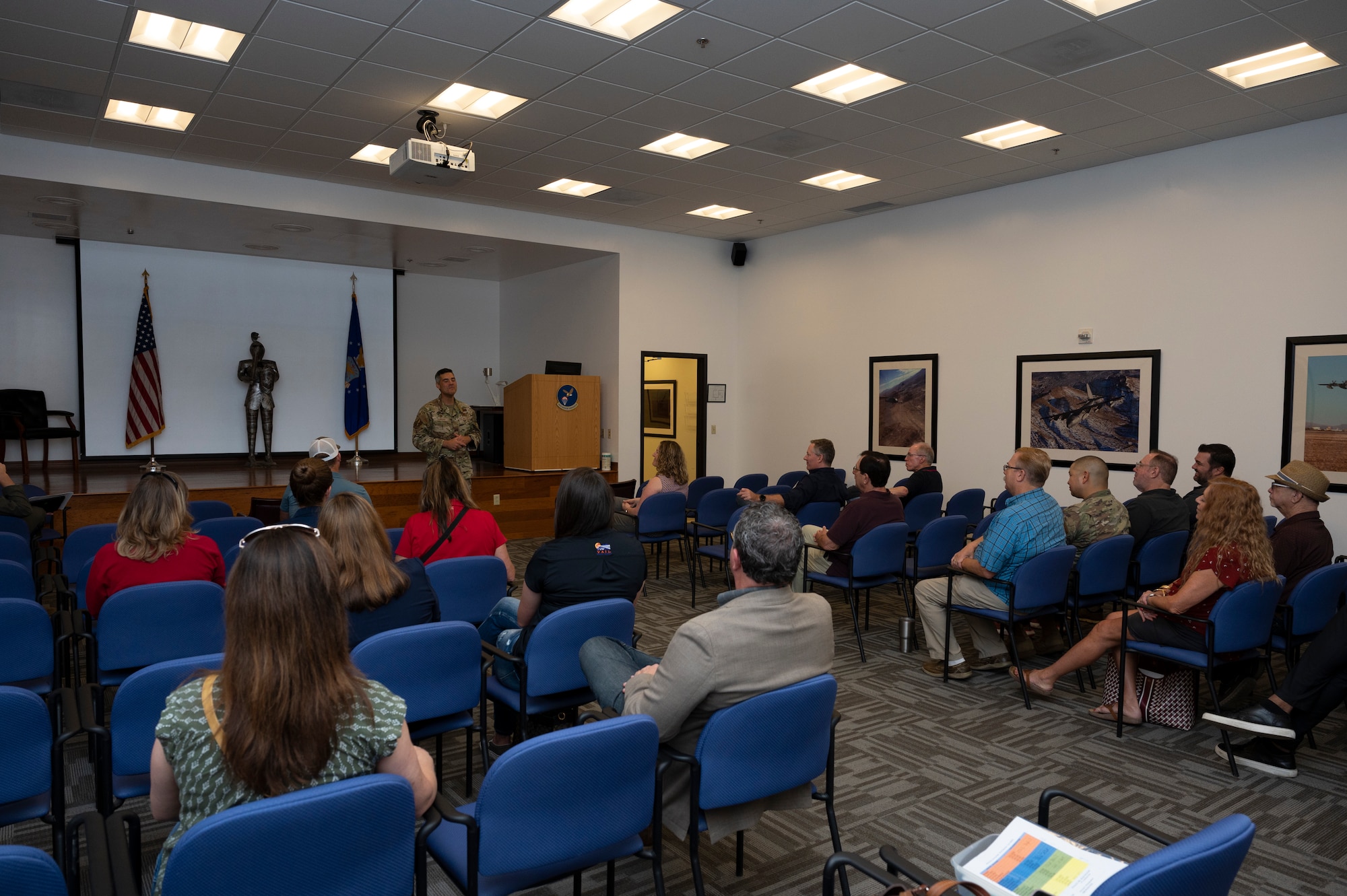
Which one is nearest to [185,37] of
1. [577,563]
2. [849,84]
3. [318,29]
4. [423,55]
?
[318,29]

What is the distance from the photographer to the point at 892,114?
6348 mm

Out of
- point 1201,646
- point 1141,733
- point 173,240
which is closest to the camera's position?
Answer: point 1201,646

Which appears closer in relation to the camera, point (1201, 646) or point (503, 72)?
point (1201, 646)

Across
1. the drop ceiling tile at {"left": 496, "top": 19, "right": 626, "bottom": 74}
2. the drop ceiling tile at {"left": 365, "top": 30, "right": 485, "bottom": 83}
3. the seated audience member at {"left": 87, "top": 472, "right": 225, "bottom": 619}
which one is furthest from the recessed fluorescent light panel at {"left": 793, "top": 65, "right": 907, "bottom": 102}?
the seated audience member at {"left": 87, "top": 472, "right": 225, "bottom": 619}

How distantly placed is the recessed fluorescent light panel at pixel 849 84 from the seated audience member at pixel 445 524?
373cm

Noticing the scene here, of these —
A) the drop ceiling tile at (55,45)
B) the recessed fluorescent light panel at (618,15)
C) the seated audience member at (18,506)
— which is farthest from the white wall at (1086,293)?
the seated audience member at (18,506)

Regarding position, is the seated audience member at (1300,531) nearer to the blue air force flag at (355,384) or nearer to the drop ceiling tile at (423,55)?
the drop ceiling tile at (423,55)

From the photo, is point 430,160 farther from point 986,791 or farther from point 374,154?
point 986,791

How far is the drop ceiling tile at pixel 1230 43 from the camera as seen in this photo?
4.81 metres

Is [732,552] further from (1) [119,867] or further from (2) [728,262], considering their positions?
(2) [728,262]

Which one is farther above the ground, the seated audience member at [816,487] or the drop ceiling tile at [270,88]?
the drop ceiling tile at [270,88]

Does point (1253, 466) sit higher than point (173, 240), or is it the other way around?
point (173, 240)

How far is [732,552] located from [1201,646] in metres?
2.72

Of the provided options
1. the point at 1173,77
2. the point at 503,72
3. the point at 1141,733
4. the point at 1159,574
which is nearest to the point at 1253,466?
the point at 1159,574
